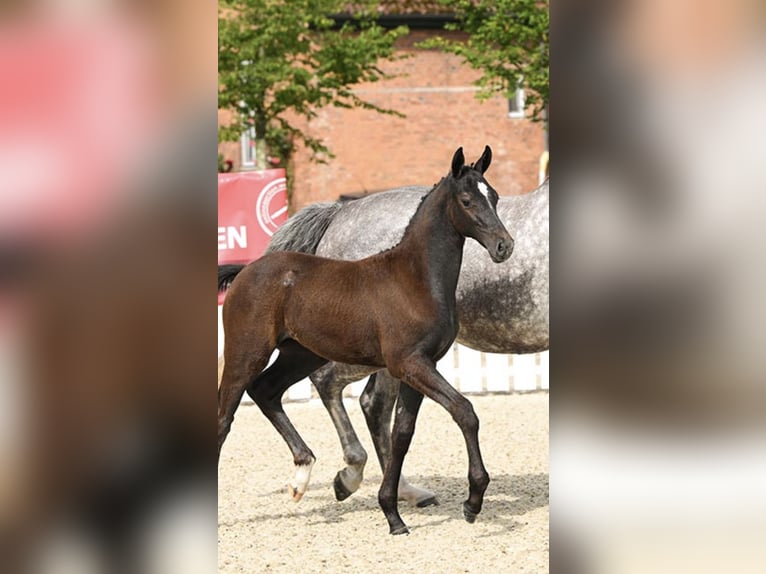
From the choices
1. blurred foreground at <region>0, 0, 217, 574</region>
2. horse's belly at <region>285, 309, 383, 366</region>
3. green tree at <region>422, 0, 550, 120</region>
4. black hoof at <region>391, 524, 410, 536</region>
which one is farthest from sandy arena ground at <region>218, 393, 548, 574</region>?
green tree at <region>422, 0, 550, 120</region>

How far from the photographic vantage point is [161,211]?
85.7 inches

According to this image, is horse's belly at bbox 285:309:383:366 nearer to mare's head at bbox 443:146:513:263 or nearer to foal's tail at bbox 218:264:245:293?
mare's head at bbox 443:146:513:263

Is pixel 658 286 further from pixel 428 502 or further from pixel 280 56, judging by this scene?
pixel 280 56

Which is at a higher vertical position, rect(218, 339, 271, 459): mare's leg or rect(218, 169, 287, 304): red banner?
rect(218, 169, 287, 304): red banner

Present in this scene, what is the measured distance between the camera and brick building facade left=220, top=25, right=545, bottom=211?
1145 inches

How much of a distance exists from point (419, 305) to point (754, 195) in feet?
11.3

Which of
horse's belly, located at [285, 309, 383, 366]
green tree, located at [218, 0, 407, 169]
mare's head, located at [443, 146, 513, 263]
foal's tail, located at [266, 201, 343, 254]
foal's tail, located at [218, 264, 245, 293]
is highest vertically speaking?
green tree, located at [218, 0, 407, 169]

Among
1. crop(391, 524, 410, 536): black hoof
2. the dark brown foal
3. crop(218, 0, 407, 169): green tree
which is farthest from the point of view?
crop(218, 0, 407, 169): green tree

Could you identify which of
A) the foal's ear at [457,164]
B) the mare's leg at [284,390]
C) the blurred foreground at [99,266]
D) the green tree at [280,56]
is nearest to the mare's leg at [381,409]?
the mare's leg at [284,390]

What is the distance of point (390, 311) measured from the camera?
5887 millimetres

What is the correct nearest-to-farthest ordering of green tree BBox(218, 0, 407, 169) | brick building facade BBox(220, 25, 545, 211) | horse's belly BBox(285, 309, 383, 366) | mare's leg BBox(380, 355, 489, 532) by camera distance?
mare's leg BBox(380, 355, 489, 532)
horse's belly BBox(285, 309, 383, 366)
green tree BBox(218, 0, 407, 169)
brick building facade BBox(220, 25, 545, 211)

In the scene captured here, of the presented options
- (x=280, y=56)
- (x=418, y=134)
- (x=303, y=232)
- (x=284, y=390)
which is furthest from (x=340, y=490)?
(x=418, y=134)

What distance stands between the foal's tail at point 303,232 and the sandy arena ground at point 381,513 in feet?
5.23

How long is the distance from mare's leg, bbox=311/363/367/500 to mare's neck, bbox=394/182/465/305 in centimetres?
153
